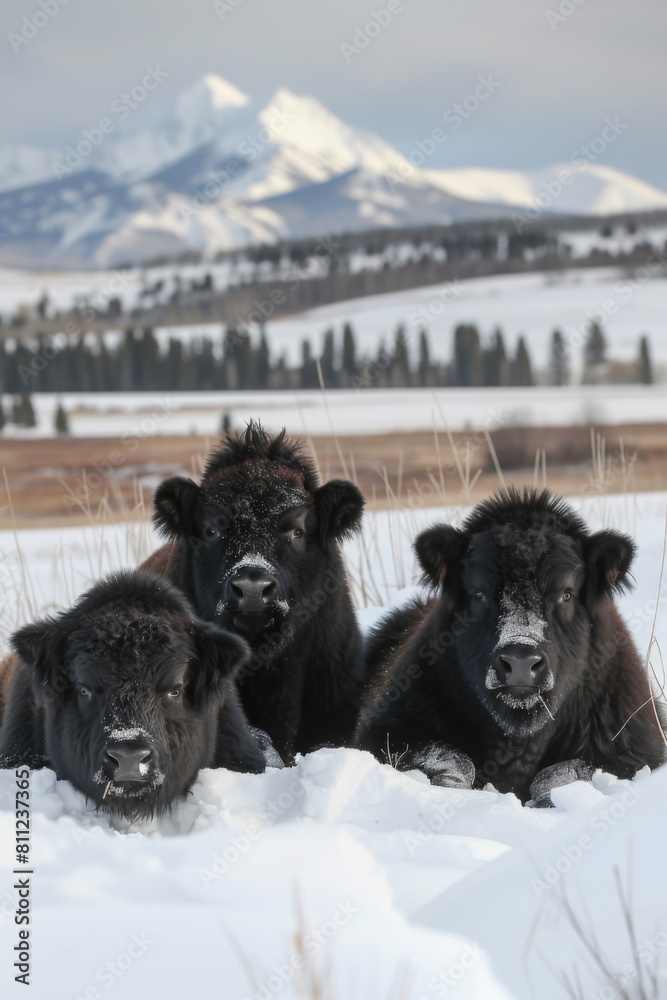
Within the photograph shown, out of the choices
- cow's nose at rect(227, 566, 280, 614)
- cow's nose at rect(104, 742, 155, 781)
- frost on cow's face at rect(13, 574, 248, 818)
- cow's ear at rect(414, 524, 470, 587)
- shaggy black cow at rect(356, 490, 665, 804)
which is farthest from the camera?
cow's nose at rect(227, 566, 280, 614)

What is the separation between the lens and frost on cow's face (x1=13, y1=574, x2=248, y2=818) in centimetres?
474

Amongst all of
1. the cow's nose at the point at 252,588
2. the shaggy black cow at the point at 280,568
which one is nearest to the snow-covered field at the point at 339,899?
the cow's nose at the point at 252,588

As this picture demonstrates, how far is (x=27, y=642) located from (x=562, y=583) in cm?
268

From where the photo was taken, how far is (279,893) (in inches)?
149

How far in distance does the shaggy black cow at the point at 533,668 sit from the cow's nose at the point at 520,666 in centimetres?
1

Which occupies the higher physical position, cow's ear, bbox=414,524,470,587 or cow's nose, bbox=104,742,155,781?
cow's ear, bbox=414,524,470,587

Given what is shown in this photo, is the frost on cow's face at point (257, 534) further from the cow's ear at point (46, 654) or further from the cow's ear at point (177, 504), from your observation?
the cow's ear at point (46, 654)

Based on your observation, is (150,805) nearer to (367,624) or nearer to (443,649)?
(443,649)

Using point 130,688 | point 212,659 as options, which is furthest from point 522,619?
point 130,688

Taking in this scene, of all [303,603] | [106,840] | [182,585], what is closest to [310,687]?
[303,603]

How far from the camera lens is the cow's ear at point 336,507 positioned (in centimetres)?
719

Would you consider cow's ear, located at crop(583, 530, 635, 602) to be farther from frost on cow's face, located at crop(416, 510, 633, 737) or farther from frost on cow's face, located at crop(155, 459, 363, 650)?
frost on cow's face, located at crop(155, 459, 363, 650)

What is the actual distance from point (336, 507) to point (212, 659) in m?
2.21

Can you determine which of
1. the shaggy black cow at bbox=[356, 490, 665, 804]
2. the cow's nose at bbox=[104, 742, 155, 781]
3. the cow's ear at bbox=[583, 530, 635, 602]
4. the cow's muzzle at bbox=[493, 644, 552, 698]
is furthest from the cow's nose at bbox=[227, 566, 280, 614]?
the cow's nose at bbox=[104, 742, 155, 781]
